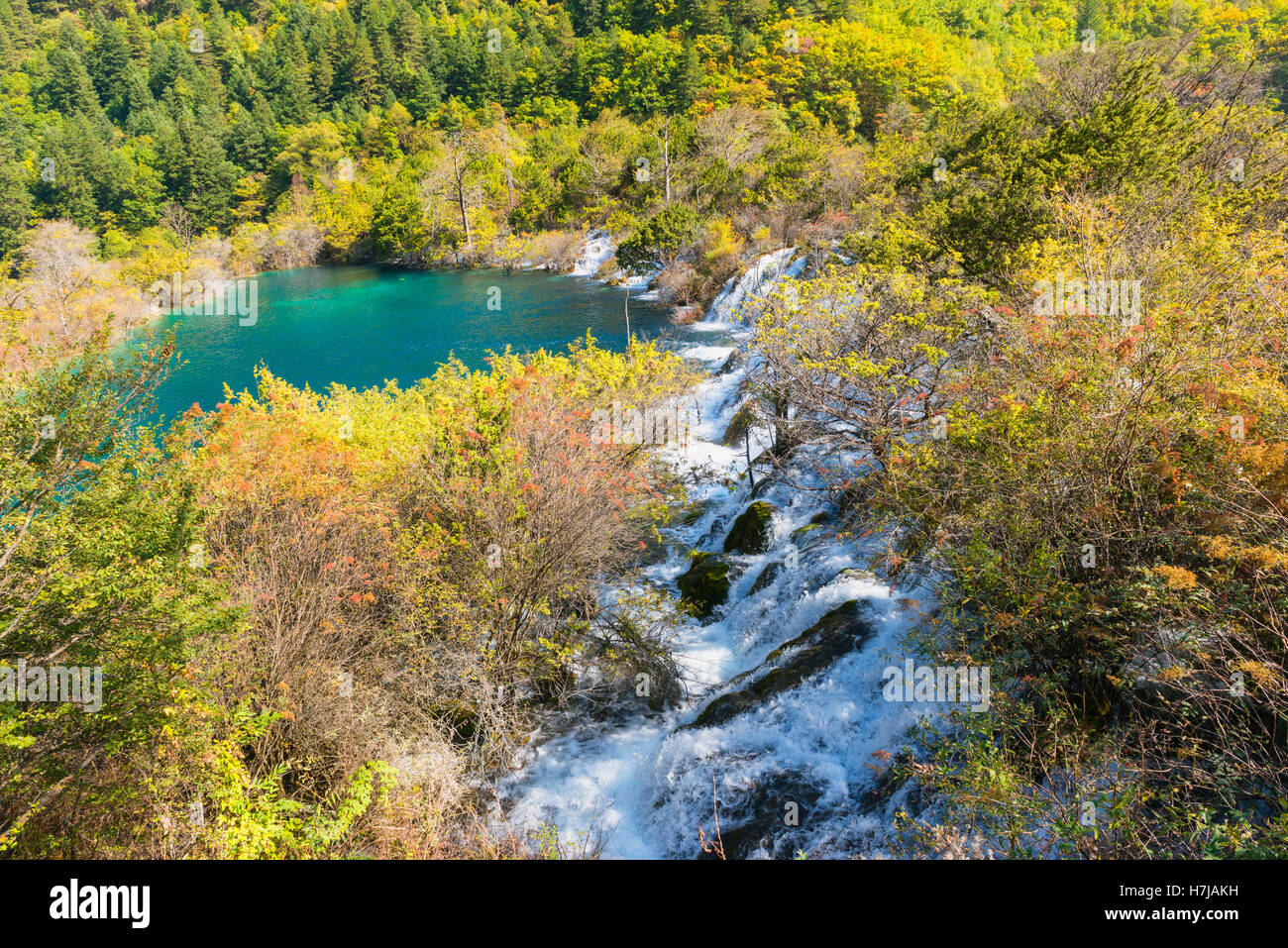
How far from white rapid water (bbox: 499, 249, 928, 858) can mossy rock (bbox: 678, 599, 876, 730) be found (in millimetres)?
151

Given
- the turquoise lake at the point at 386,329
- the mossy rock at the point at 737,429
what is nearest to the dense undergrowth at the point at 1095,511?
the mossy rock at the point at 737,429

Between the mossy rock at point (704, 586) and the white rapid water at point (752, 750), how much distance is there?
269 mm

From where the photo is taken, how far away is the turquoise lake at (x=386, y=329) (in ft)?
106

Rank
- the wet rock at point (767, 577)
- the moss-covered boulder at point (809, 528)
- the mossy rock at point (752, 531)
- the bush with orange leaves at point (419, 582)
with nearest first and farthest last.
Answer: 1. the bush with orange leaves at point (419, 582)
2. the wet rock at point (767, 577)
3. the moss-covered boulder at point (809, 528)
4. the mossy rock at point (752, 531)

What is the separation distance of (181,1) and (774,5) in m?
97.0

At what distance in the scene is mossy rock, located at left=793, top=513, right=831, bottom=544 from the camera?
49.8 ft

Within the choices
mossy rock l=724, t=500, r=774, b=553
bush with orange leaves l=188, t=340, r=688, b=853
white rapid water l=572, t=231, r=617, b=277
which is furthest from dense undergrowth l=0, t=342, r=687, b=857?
white rapid water l=572, t=231, r=617, b=277

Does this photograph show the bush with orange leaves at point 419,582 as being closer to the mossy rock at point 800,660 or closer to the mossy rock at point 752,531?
the mossy rock at point 800,660

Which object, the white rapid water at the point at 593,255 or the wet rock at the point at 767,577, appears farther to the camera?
the white rapid water at the point at 593,255

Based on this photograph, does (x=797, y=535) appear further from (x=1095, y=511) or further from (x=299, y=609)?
(x=299, y=609)

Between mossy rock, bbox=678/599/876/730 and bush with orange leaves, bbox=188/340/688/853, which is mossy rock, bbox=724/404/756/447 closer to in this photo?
bush with orange leaves, bbox=188/340/688/853

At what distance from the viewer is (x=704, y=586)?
48.7 feet

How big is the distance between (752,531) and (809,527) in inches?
53.6

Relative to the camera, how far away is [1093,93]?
25266mm
